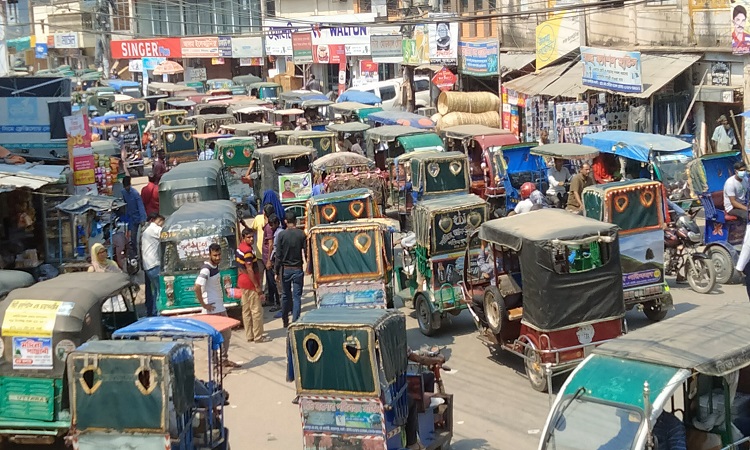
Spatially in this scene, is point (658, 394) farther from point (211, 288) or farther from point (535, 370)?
point (211, 288)

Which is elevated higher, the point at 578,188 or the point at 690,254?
the point at 578,188

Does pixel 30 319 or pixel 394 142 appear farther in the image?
pixel 394 142

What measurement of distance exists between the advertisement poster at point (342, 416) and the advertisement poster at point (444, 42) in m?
28.0

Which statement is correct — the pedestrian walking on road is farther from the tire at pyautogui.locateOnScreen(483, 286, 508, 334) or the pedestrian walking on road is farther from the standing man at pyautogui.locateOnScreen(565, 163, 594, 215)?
the standing man at pyautogui.locateOnScreen(565, 163, 594, 215)

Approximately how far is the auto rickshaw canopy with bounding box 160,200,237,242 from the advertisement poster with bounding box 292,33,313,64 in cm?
3656

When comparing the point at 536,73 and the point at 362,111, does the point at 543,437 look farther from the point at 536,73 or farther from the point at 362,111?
the point at 362,111

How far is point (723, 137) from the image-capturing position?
2280 cm

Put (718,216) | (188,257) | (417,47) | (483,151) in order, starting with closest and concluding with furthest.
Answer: (188,257) < (718,216) < (483,151) < (417,47)

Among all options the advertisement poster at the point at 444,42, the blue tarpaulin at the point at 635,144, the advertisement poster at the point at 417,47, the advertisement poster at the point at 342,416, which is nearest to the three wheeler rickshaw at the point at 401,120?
the advertisement poster at the point at 444,42

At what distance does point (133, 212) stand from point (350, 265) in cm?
688

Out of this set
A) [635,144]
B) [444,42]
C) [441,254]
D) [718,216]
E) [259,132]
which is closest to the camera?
[441,254]

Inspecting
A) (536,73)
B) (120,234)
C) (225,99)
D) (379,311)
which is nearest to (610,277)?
(379,311)

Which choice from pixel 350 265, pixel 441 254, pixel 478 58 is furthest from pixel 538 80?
pixel 350 265

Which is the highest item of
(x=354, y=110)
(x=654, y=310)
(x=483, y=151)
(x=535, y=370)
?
(x=354, y=110)
